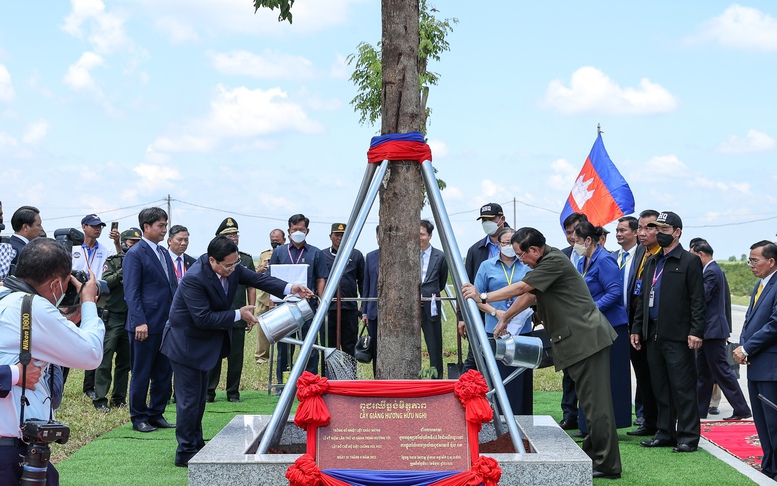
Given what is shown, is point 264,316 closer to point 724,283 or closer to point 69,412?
point 69,412

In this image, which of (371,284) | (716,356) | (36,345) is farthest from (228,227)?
(36,345)

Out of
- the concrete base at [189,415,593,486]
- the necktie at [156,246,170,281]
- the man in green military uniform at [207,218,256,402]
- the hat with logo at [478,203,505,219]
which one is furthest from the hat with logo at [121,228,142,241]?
the concrete base at [189,415,593,486]

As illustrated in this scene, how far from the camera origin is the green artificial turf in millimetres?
6082

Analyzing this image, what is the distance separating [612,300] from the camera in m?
7.57

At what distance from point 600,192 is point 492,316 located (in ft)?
14.2

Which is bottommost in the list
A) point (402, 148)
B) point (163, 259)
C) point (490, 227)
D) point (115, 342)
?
point (115, 342)

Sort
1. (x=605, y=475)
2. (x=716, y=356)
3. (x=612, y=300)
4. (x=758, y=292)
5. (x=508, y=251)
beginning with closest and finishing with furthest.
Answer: (x=605, y=475)
(x=758, y=292)
(x=612, y=300)
(x=508, y=251)
(x=716, y=356)

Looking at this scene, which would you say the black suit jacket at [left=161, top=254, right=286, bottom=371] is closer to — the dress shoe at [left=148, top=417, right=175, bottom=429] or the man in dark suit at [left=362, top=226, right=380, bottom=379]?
the dress shoe at [left=148, top=417, right=175, bottom=429]

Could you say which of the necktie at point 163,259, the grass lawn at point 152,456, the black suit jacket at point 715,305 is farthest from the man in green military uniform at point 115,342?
the black suit jacket at point 715,305

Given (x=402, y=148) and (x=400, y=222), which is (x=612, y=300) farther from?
(x=402, y=148)

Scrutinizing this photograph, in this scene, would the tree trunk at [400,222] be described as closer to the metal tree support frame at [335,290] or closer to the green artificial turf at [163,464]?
the metal tree support frame at [335,290]

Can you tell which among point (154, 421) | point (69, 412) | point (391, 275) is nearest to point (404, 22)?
point (391, 275)

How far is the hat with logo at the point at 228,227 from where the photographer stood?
9.82m

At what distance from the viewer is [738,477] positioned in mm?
6070
